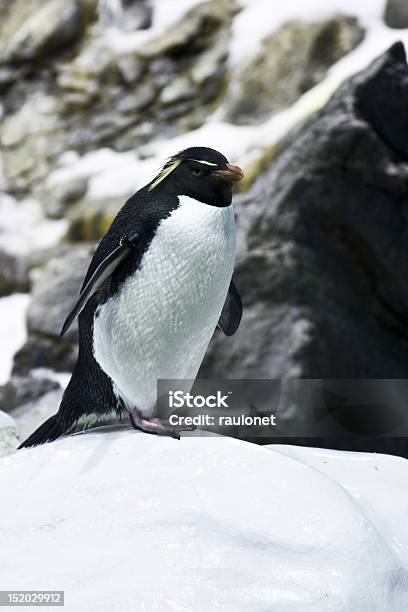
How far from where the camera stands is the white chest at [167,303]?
2.23 m

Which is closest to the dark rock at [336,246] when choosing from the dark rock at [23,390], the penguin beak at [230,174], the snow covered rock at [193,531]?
the dark rock at [23,390]

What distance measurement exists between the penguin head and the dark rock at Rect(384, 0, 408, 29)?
6326mm

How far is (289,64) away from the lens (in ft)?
27.6

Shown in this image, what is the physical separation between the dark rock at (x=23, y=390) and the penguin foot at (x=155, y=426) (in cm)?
300

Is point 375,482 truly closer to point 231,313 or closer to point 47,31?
point 231,313

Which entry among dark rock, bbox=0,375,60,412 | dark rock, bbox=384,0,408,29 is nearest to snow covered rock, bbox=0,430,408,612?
dark rock, bbox=0,375,60,412

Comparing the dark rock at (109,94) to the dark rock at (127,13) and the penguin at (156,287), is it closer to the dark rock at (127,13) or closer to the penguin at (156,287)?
the dark rock at (127,13)

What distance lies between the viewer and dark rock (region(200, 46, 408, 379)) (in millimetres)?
4406

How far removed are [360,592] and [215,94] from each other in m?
7.59

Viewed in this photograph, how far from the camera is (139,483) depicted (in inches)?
76.8

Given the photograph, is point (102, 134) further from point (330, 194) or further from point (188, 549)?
point (188, 549)

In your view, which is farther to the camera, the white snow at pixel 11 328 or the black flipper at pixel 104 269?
the white snow at pixel 11 328

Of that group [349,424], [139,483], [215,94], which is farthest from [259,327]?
[215,94]

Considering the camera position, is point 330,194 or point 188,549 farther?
point 330,194
